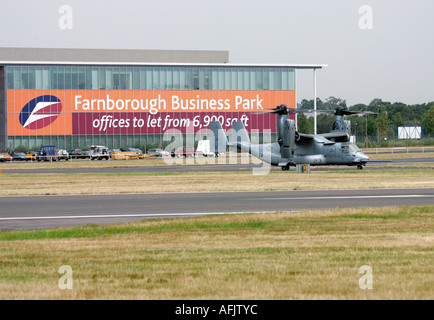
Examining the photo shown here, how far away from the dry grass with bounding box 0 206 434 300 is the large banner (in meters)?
78.3

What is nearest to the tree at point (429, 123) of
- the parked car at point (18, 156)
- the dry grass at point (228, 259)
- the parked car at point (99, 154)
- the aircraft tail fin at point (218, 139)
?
the parked car at point (99, 154)

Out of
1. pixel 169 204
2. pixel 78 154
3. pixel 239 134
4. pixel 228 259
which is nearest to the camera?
pixel 228 259

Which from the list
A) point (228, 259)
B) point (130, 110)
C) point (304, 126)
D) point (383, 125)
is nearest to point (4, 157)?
point (130, 110)

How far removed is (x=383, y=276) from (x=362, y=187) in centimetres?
2245

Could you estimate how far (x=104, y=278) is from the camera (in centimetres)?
1086

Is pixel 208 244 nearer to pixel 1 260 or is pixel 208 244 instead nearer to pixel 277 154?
pixel 1 260

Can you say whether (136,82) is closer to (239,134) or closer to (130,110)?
(130,110)

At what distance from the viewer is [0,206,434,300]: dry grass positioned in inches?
390

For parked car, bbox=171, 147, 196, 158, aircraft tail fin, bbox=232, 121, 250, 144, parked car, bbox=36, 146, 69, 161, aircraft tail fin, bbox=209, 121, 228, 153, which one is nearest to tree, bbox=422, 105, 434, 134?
parked car, bbox=171, 147, 196, 158

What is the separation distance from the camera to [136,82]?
96.8 meters

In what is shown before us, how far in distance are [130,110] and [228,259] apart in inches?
3362

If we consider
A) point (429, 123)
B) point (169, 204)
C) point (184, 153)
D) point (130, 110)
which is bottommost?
point (169, 204)

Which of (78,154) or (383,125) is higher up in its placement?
(383,125)

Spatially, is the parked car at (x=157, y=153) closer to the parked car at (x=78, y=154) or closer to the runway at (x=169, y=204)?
the parked car at (x=78, y=154)
